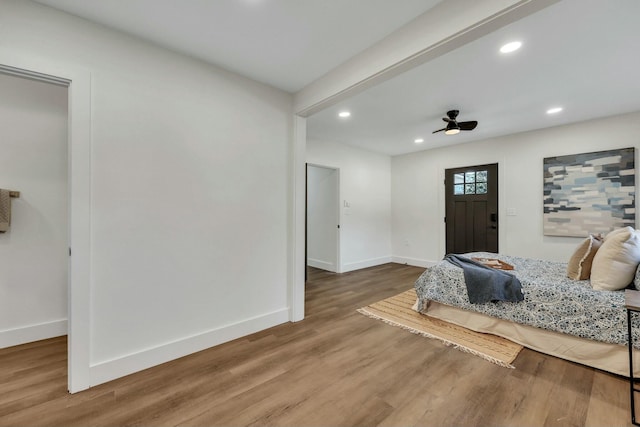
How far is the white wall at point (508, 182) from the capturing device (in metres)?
3.85

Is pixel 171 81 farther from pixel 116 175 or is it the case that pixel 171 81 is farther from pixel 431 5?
pixel 431 5

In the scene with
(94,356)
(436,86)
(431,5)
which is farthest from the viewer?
(436,86)

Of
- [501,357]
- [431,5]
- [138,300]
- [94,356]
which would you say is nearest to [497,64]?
[431,5]

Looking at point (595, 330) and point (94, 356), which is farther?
point (595, 330)

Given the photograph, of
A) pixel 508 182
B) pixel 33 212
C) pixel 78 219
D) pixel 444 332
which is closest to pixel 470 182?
pixel 508 182

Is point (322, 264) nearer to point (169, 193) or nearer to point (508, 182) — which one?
point (508, 182)

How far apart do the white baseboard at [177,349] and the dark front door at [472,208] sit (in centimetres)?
392

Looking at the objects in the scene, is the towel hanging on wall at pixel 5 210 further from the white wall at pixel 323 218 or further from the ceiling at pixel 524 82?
the white wall at pixel 323 218

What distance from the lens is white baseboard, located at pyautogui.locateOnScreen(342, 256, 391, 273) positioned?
209 inches

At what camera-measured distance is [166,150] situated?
2.17m

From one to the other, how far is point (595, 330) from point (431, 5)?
2.63 meters

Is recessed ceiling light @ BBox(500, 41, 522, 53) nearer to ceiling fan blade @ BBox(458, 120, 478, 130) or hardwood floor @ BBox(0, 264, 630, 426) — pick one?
ceiling fan blade @ BBox(458, 120, 478, 130)

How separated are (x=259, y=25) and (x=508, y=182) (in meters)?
4.59

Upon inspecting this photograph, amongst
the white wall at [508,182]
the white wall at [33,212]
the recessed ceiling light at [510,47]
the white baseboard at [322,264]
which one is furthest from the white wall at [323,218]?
the white wall at [33,212]
